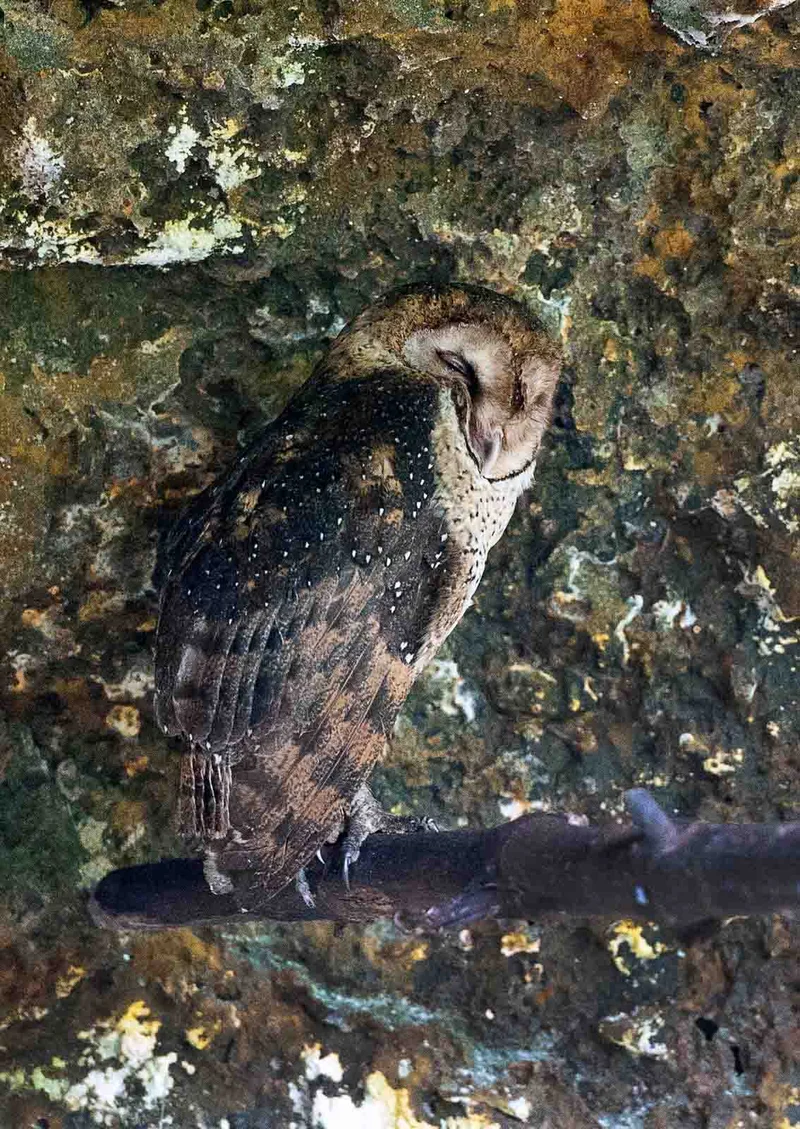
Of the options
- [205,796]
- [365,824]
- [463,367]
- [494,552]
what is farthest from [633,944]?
[463,367]

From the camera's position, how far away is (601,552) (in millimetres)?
2461

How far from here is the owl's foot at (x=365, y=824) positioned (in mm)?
2117

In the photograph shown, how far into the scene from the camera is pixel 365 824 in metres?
2.20

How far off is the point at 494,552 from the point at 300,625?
606 mm

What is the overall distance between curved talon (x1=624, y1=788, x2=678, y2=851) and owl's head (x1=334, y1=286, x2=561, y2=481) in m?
0.80

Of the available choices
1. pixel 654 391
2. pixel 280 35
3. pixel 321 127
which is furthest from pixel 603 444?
pixel 280 35

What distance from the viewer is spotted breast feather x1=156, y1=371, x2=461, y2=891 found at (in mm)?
1999

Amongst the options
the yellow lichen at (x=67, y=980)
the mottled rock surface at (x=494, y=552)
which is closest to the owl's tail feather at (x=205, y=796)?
the mottled rock surface at (x=494, y=552)

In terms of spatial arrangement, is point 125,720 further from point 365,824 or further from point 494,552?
point 494,552

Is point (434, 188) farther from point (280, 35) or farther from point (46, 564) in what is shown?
point (46, 564)

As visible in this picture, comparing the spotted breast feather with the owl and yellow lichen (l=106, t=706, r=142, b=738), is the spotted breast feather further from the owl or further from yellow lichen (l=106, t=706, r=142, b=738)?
yellow lichen (l=106, t=706, r=142, b=738)

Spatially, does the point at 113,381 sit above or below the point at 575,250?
below

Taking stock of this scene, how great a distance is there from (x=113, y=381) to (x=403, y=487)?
513 millimetres

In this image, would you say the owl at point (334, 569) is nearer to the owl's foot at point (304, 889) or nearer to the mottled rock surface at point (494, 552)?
the owl's foot at point (304, 889)
